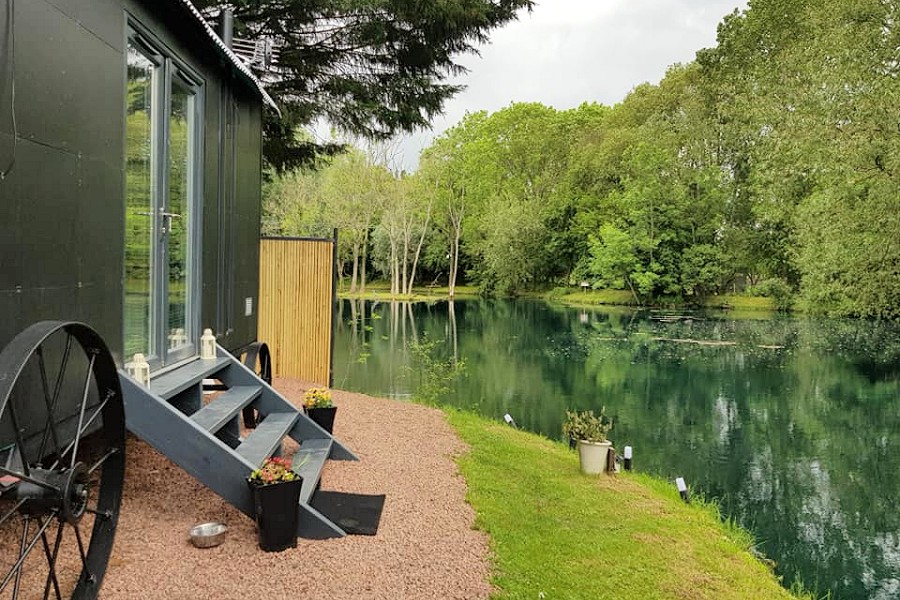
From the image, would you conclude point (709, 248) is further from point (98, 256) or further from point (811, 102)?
point (98, 256)

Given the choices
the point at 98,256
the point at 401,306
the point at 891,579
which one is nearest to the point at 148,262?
the point at 98,256

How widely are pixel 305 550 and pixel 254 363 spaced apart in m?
2.81

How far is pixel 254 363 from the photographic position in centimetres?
600

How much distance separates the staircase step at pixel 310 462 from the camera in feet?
13.0

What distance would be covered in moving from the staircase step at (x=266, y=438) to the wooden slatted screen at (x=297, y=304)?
439 centimetres

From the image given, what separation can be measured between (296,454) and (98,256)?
6.40 ft

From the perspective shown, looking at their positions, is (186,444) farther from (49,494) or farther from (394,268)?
(394,268)

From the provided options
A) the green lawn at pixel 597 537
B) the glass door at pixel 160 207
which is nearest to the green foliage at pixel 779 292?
the green lawn at pixel 597 537

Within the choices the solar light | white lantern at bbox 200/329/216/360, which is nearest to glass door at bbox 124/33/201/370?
white lantern at bbox 200/329/216/360

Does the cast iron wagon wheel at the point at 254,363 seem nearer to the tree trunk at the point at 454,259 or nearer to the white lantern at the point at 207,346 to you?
the white lantern at the point at 207,346

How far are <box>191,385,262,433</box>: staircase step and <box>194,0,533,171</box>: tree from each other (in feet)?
15.7

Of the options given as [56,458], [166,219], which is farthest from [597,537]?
[166,219]

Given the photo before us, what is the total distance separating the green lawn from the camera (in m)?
3.63

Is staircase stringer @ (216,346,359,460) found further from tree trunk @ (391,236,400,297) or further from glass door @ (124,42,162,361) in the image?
tree trunk @ (391,236,400,297)
